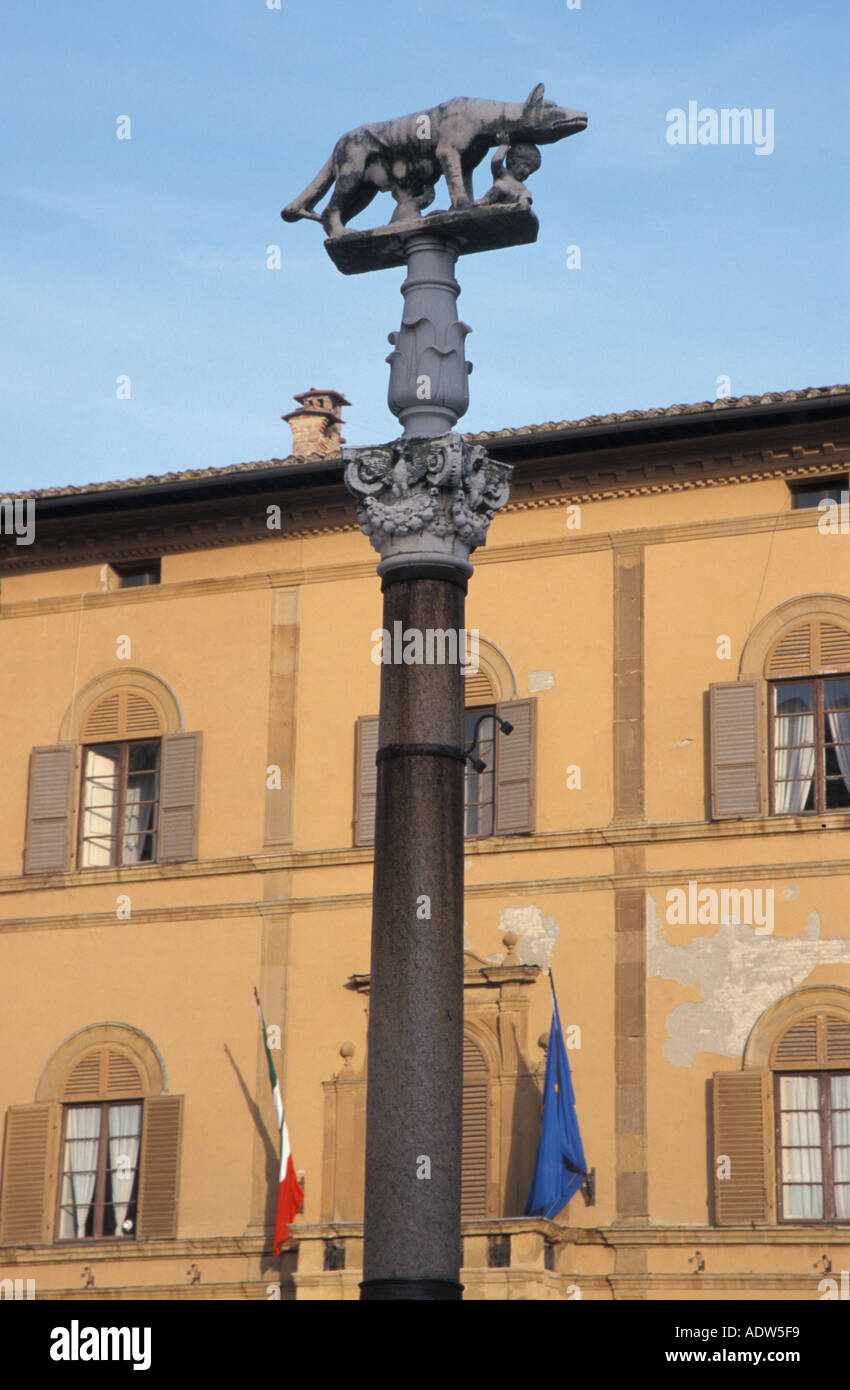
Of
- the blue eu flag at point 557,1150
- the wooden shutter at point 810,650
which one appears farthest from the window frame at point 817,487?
the blue eu flag at point 557,1150

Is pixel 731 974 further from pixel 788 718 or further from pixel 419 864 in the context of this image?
pixel 419 864

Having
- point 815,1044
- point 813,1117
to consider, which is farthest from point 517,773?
point 813,1117

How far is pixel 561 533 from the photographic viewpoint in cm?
2144

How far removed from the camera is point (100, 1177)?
2127 cm

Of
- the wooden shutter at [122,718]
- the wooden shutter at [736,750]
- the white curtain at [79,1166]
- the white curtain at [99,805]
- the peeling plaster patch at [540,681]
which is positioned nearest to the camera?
the wooden shutter at [736,750]

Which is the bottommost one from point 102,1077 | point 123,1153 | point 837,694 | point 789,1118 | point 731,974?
point 123,1153

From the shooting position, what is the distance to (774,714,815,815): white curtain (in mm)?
19812

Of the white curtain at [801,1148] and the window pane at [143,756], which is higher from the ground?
the window pane at [143,756]

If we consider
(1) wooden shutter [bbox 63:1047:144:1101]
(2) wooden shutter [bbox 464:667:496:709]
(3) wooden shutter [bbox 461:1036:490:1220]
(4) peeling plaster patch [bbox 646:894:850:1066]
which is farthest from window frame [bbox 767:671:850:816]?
(1) wooden shutter [bbox 63:1047:144:1101]

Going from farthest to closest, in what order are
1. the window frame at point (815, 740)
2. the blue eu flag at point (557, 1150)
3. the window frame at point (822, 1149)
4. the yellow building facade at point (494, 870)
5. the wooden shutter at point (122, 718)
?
the wooden shutter at point (122, 718) → the window frame at point (815, 740) → the yellow building facade at point (494, 870) → the blue eu flag at point (557, 1150) → the window frame at point (822, 1149)

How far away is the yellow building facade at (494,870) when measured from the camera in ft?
62.8

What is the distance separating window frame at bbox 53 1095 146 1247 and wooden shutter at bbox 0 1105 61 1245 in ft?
0.27

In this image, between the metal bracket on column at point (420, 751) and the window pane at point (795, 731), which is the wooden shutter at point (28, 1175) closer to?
the window pane at point (795, 731)

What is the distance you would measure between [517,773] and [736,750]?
2.12m
